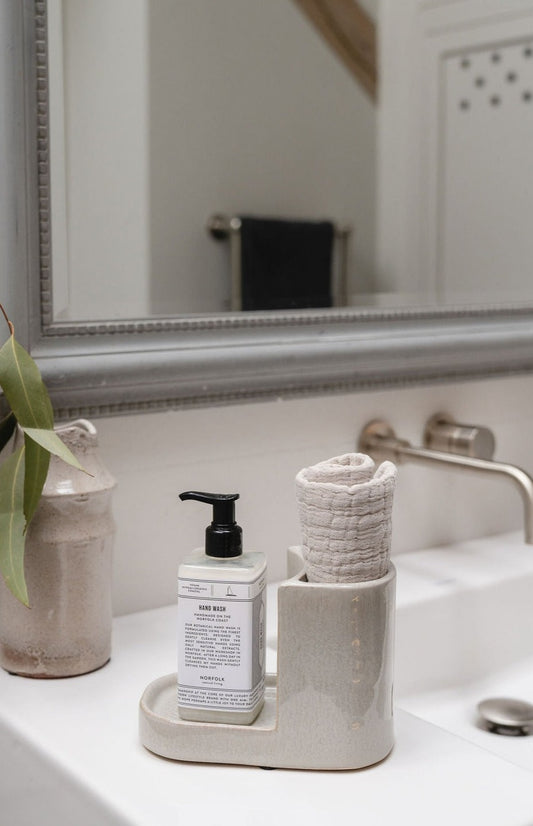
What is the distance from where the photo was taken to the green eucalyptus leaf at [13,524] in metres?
0.54

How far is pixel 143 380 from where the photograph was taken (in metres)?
0.73

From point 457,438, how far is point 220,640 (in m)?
0.48

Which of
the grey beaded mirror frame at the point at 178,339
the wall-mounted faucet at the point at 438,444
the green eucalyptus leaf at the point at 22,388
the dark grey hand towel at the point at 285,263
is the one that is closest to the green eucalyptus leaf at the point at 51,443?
the green eucalyptus leaf at the point at 22,388

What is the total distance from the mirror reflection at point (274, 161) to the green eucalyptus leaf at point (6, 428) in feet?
0.34

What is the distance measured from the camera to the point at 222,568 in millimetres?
523

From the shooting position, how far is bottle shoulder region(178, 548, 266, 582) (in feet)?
1.71

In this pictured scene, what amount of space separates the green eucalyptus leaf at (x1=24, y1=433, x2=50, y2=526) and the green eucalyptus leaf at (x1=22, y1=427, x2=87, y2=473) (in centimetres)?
2

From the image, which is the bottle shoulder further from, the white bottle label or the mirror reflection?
the mirror reflection

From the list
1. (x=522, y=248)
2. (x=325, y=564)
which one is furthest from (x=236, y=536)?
(x=522, y=248)

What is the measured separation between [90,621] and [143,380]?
7.5 inches

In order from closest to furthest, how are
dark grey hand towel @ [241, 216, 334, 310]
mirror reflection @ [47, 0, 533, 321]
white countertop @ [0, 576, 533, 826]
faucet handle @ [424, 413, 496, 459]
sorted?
white countertop @ [0, 576, 533, 826] < mirror reflection @ [47, 0, 533, 321] < dark grey hand towel @ [241, 216, 334, 310] < faucet handle @ [424, 413, 496, 459]

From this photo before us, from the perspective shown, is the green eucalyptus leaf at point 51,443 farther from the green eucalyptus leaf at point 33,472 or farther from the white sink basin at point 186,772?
the white sink basin at point 186,772

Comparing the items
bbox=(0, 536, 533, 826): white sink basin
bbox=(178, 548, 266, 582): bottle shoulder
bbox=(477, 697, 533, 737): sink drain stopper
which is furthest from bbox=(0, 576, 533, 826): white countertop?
bbox=(477, 697, 533, 737): sink drain stopper

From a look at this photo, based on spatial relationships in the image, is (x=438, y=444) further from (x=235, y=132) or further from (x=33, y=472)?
(x=33, y=472)
